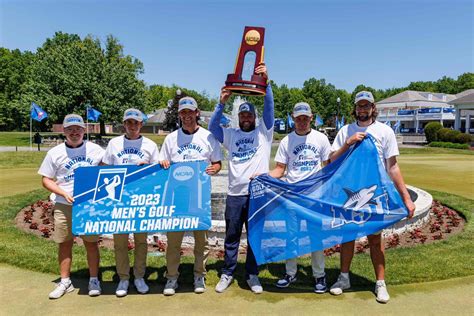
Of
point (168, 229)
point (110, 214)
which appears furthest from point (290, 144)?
point (110, 214)

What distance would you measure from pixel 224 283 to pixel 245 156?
1662 mm

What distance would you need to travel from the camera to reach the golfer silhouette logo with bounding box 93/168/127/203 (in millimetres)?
4645

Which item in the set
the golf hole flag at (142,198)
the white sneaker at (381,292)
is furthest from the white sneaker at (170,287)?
the white sneaker at (381,292)

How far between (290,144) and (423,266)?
2.70 meters

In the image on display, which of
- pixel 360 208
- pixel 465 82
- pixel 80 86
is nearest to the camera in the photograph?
pixel 360 208

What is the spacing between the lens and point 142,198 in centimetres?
473

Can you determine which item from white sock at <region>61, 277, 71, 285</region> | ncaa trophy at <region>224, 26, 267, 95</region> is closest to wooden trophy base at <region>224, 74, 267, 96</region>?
ncaa trophy at <region>224, 26, 267, 95</region>

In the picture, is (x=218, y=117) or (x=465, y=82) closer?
(x=218, y=117)

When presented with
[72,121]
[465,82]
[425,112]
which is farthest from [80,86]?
[465,82]

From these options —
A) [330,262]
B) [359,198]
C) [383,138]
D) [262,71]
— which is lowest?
[330,262]

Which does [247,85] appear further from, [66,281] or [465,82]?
[465,82]

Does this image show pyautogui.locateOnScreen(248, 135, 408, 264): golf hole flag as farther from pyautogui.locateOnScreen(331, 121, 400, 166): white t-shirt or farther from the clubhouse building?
the clubhouse building

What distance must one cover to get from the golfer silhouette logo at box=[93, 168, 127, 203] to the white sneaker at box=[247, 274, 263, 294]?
1979 mm

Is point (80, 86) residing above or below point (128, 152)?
above
